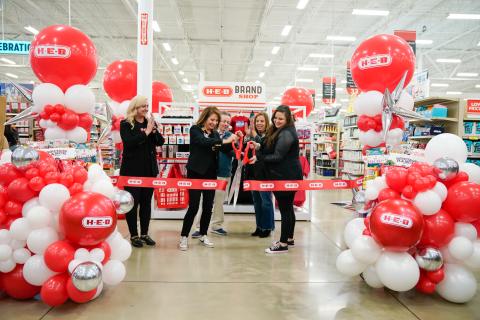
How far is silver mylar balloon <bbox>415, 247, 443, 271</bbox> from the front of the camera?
250cm

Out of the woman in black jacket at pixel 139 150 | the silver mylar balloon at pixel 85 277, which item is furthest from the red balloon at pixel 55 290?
the woman in black jacket at pixel 139 150

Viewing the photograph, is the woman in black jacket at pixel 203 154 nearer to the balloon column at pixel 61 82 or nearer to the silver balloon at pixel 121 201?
the silver balloon at pixel 121 201

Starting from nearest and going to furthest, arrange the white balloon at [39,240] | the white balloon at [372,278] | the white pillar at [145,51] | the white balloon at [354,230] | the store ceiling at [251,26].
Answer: the white balloon at [39,240] < the white balloon at [372,278] < the white balloon at [354,230] < the white pillar at [145,51] < the store ceiling at [251,26]

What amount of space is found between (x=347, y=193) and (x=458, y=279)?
7036 mm

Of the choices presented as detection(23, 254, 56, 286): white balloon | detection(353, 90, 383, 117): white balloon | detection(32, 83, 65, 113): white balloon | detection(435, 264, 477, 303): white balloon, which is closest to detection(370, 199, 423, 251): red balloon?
detection(435, 264, 477, 303): white balloon

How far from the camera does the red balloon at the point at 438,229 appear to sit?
255 cm

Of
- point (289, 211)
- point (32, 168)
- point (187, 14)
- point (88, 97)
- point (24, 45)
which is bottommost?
point (289, 211)

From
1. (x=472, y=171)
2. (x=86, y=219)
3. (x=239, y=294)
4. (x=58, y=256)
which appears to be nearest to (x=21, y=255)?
(x=58, y=256)

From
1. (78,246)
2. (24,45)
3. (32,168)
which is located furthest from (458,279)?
(24,45)

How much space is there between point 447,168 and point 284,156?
1.43 metres

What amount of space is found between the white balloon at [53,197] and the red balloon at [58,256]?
0.83 feet

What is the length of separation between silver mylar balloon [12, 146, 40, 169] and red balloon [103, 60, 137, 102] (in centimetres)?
359

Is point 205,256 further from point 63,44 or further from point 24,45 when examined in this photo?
point 24,45

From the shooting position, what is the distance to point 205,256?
11.9 ft
